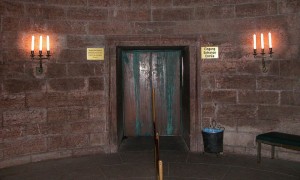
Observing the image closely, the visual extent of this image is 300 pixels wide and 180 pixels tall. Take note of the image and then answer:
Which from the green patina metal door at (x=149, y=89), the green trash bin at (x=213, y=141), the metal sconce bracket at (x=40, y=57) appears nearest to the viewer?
the metal sconce bracket at (x=40, y=57)

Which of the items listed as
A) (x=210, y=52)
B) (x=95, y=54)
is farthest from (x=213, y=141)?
(x=95, y=54)

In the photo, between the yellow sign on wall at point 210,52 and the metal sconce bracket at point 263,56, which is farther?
the yellow sign on wall at point 210,52

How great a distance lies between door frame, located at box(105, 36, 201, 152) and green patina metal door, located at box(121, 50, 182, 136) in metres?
1.30

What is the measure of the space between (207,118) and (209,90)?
52 cm

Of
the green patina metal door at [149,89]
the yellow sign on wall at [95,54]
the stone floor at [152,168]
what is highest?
the yellow sign on wall at [95,54]

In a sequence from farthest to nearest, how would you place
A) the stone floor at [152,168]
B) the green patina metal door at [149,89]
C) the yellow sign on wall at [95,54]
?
1. the green patina metal door at [149,89]
2. the yellow sign on wall at [95,54]
3. the stone floor at [152,168]

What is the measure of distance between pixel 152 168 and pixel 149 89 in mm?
2623

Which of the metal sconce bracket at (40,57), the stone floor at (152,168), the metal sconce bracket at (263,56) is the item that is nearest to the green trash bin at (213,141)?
the stone floor at (152,168)

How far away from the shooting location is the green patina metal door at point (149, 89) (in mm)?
6770

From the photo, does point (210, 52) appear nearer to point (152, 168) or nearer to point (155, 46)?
point (155, 46)

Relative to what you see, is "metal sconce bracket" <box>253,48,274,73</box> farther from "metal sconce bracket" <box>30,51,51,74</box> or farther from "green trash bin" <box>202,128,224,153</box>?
"metal sconce bracket" <box>30,51,51,74</box>

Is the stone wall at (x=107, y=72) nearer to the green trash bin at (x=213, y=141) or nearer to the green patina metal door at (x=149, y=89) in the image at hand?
the green trash bin at (x=213, y=141)

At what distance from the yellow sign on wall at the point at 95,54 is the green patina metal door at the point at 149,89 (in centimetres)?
141

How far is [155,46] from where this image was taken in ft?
17.9
